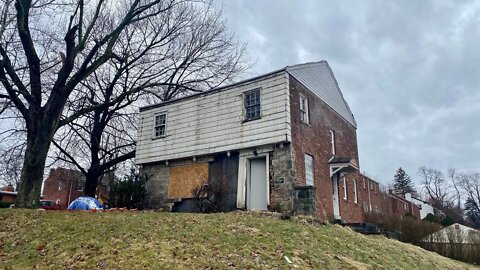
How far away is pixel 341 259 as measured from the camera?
7527 millimetres

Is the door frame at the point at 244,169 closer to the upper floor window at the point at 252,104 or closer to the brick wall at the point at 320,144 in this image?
the brick wall at the point at 320,144

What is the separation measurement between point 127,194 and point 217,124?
193 inches

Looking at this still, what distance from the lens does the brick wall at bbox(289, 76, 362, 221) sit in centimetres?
1401

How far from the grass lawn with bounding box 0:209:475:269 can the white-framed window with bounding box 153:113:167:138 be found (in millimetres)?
8102

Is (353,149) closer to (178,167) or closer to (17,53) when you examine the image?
(178,167)

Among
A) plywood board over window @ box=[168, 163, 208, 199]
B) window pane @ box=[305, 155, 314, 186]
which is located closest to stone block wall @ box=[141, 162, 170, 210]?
plywood board over window @ box=[168, 163, 208, 199]

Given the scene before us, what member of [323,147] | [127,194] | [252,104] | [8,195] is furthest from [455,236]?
[8,195]

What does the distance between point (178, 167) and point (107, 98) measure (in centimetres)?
769

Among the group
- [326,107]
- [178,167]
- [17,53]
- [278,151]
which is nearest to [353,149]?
[326,107]

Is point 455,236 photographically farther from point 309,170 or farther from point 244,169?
point 244,169

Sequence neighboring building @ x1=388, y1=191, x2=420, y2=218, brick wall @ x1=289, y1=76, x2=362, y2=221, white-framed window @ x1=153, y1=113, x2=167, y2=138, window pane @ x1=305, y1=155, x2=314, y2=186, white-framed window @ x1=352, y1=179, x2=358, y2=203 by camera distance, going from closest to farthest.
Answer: brick wall @ x1=289, y1=76, x2=362, y2=221 < window pane @ x1=305, y1=155, x2=314, y2=186 < white-framed window @ x1=153, y1=113, x2=167, y2=138 < white-framed window @ x1=352, y1=179, x2=358, y2=203 < neighboring building @ x1=388, y1=191, x2=420, y2=218

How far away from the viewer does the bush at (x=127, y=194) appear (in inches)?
606

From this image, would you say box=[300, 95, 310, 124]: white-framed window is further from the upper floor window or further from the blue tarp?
the blue tarp

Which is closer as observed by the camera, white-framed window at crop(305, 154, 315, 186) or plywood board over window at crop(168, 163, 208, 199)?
white-framed window at crop(305, 154, 315, 186)
